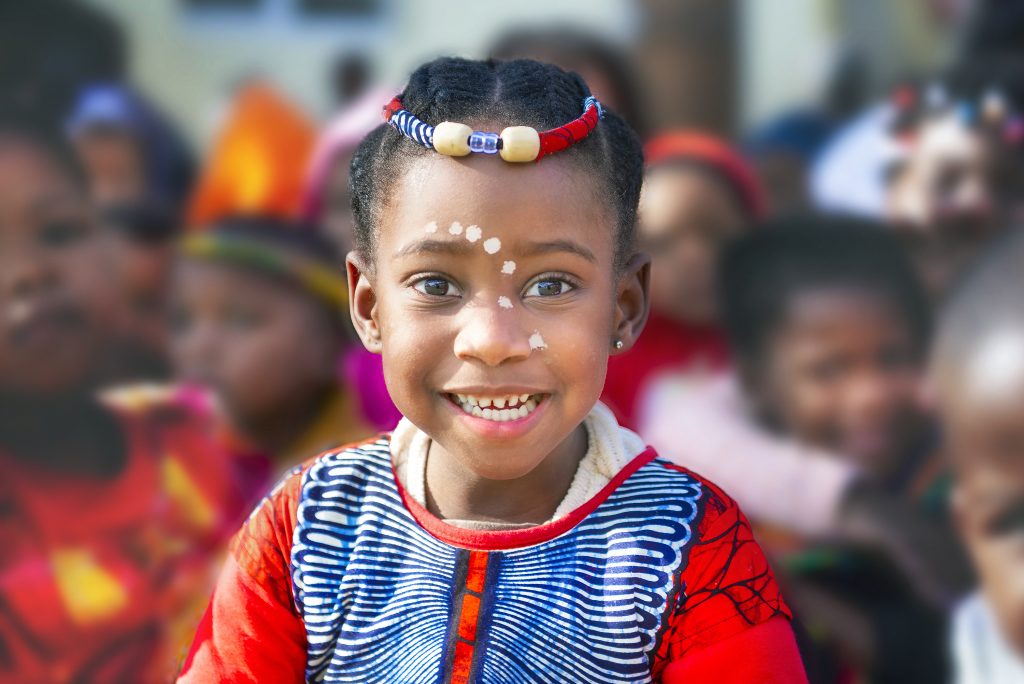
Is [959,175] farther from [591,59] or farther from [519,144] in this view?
[519,144]

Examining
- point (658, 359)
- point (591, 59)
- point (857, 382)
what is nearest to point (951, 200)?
point (857, 382)

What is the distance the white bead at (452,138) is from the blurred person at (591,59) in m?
2.13

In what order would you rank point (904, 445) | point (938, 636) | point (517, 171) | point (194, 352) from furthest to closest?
point (194, 352) < point (904, 445) < point (938, 636) < point (517, 171)

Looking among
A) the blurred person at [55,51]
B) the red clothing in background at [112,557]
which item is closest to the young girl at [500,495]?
the red clothing in background at [112,557]

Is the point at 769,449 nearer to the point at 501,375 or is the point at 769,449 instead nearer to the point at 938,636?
the point at 938,636

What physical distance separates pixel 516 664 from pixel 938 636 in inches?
66.0

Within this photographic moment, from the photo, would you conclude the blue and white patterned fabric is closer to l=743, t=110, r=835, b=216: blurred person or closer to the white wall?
l=743, t=110, r=835, b=216: blurred person

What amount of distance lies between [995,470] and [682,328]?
36.2 inches

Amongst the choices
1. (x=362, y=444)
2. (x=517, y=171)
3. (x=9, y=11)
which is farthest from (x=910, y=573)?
(x=9, y=11)

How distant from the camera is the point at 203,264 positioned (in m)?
3.25

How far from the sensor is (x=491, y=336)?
4.27ft

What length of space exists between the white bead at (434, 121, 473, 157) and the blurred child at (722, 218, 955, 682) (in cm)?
173

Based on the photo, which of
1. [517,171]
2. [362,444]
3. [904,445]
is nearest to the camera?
[517,171]

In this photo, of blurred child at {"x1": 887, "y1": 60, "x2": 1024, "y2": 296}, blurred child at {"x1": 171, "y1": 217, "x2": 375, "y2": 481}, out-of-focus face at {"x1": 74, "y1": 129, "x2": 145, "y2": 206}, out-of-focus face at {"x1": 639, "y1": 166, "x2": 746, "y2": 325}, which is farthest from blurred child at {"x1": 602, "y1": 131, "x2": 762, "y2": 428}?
out-of-focus face at {"x1": 74, "y1": 129, "x2": 145, "y2": 206}
